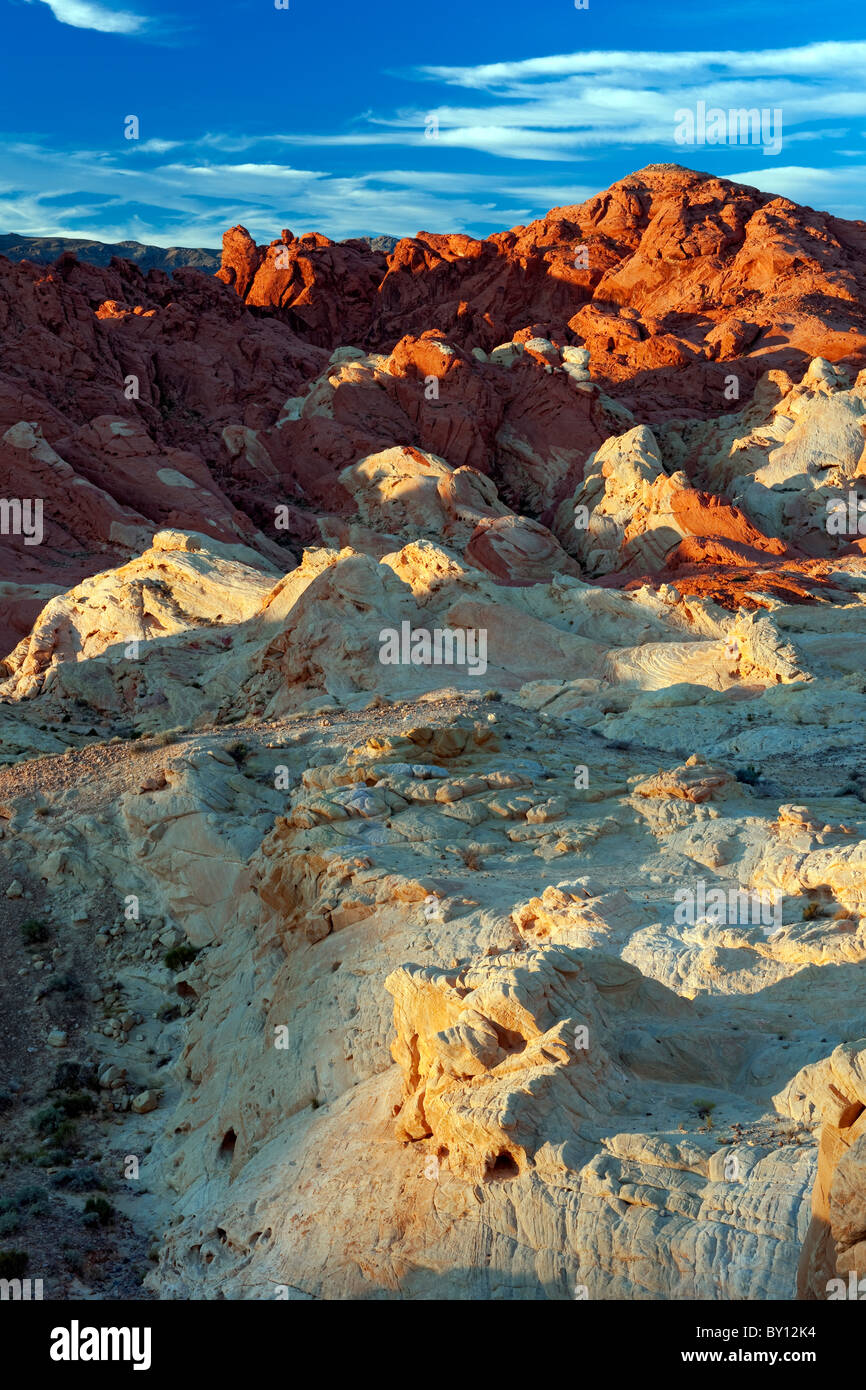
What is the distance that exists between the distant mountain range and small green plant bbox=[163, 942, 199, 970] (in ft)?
408

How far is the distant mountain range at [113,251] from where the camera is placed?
132 metres

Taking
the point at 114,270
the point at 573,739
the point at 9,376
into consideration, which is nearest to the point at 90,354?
the point at 9,376

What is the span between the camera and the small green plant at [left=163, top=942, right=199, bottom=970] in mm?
16453

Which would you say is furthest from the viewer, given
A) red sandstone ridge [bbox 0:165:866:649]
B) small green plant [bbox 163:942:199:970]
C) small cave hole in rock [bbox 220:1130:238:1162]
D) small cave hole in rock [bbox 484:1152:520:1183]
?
red sandstone ridge [bbox 0:165:866:649]

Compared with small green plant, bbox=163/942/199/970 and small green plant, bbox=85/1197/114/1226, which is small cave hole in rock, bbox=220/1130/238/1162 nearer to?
small green plant, bbox=85/1197/114/1226

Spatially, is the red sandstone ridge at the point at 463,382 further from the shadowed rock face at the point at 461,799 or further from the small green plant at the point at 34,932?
the small green plant at the point at 34,932

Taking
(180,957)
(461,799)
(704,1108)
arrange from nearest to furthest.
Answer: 1. (704,1108)
2. (461,799)
3. (180,957)

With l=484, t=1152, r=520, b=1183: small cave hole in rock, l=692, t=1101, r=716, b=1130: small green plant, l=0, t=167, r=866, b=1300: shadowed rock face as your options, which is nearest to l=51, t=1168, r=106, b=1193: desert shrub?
l=0, t=167, r=866, b=1300: shadowed rock face

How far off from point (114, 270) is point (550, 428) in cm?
2925

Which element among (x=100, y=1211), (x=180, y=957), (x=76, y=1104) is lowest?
(x=100, y=1211)

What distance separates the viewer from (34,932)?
662 inches

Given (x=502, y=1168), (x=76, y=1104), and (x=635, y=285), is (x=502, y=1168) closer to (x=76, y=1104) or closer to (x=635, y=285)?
(x=76, y=1104)

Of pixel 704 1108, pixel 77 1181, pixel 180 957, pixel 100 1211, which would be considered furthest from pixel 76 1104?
pixel 704 1108

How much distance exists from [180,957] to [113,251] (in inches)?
5327
